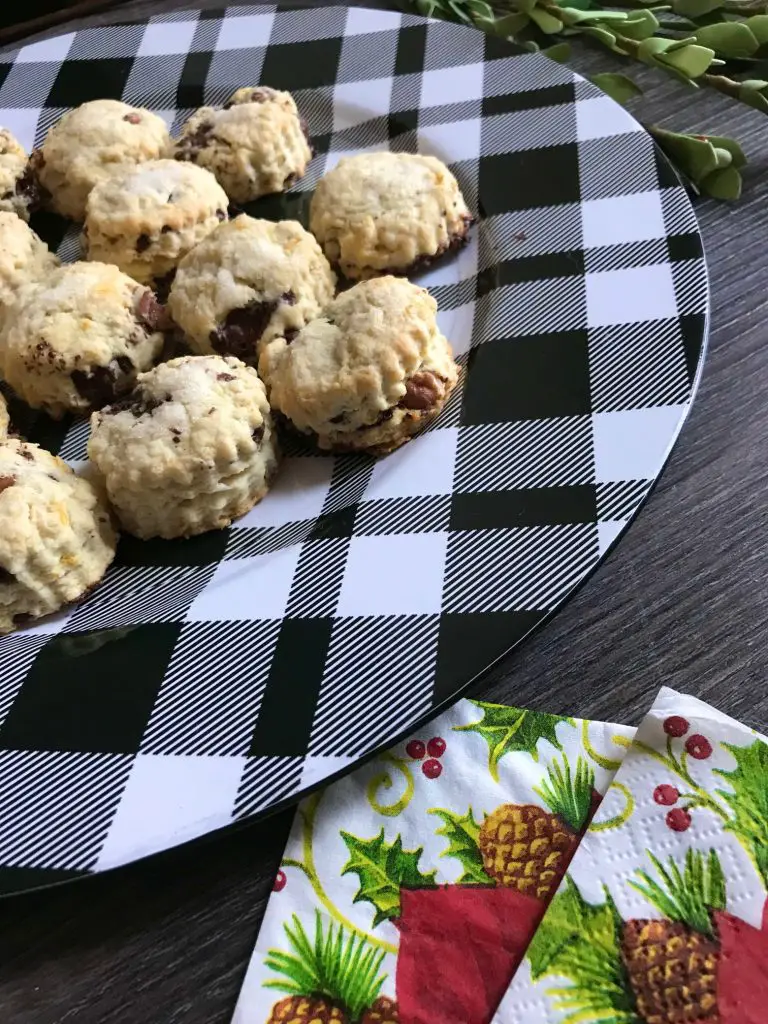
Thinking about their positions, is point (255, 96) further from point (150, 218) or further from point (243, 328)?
point (243, 328)

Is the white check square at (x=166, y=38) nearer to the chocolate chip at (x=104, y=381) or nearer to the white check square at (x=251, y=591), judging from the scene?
the chocolate chip at (x=104, y=381)

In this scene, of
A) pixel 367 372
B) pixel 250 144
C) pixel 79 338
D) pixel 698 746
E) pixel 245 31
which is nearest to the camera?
pixel 698 746

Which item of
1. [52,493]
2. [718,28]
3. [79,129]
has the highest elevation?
[718,28]

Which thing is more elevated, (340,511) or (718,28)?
(718,28)

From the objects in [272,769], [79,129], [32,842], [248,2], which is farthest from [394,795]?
[248,2]

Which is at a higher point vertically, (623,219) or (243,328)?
(623,219)

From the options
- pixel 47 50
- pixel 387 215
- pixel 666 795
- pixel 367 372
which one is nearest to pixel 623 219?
pixel 387 215

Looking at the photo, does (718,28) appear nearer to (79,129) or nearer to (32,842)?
(79,129)
